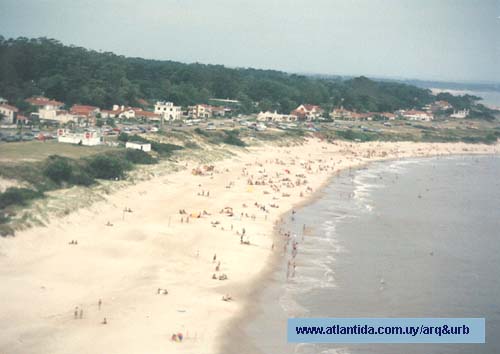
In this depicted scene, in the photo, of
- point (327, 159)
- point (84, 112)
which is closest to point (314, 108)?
point (327, 159)

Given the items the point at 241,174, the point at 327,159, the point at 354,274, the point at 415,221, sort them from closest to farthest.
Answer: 1. the point at 354,274
2. the point at 415,221
3. the point at 241,174
4. the point at 327,159

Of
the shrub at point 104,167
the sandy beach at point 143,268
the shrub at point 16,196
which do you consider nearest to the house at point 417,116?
the sandy beach at point 143,268

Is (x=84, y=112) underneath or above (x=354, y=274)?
above

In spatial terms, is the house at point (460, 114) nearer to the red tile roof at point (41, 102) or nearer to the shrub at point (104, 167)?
the red tile roof at point (41, 102)

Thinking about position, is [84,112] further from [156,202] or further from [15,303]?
[15,303]

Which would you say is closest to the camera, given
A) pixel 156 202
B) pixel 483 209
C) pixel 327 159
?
pixel 156 202

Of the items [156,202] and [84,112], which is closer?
[156,202]

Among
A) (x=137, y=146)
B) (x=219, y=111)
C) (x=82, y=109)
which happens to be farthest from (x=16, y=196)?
(x=219, y=111)
